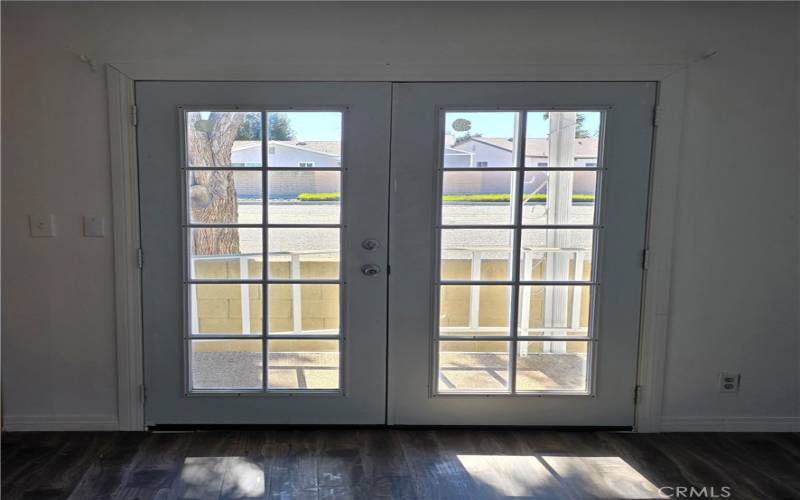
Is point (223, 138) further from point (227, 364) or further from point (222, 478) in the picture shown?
point (222, 478)

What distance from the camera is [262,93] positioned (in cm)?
266

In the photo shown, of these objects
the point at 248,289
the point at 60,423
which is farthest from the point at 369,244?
the point at 60,423

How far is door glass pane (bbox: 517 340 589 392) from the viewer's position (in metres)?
2.87

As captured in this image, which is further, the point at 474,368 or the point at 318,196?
the point at 474,368

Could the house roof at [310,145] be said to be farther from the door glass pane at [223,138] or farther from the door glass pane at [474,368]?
the door glass pane at [474,368]

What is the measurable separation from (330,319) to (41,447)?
1.46 meters

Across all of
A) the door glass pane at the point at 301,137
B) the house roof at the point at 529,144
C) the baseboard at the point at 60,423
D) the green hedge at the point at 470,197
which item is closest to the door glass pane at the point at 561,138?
the house roof at the point at 529,144

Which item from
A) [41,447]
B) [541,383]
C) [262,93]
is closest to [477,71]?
[262,93]

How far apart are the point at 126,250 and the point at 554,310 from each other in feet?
6.90

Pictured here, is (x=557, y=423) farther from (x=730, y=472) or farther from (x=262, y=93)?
(x=262, y=93)

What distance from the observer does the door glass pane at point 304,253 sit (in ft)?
9.04

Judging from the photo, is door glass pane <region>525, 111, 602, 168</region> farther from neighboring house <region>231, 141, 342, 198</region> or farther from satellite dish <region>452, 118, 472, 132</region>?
neighboring house <region>231, 141, 342, 198</region>

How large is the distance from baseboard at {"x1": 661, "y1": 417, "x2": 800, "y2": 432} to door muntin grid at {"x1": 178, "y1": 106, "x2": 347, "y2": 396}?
5.54 feet

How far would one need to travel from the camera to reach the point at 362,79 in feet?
8.74
